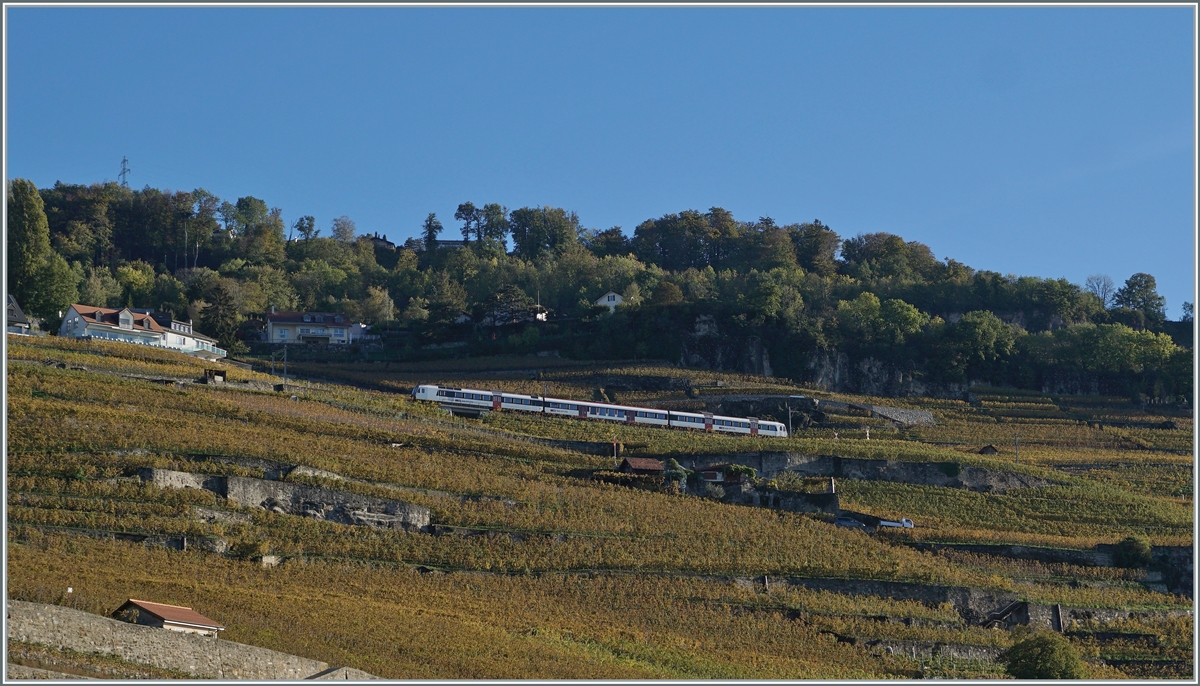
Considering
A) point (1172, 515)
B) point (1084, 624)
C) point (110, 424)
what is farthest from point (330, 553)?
point (1172, 515)

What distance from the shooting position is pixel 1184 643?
162 feet

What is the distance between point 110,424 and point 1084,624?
36.5 meters

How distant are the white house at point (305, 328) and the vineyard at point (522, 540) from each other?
23543 mm

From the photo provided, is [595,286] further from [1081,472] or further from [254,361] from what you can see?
[1081,472]

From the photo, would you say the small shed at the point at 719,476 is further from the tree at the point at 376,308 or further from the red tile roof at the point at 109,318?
the tree at the point at 376,308

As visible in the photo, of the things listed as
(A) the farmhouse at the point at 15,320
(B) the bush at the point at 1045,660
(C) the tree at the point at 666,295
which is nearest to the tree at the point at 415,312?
(C) the tree at the point at 666,295

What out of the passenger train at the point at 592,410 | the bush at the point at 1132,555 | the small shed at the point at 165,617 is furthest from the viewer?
the passenger train at the point at 592,410

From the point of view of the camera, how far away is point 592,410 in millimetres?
73938

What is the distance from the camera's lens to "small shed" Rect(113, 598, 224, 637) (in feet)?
101

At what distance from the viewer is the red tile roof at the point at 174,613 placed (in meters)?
30.8

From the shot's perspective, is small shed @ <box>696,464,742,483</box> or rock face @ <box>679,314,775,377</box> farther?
rock face @ <box>679,314,775,377</box>

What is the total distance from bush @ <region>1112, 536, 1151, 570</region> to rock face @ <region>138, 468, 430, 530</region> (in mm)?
27419

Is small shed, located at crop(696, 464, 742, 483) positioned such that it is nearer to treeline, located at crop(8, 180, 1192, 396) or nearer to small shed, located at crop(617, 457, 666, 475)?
small shed, located at crop(617, 457, 666, 475)

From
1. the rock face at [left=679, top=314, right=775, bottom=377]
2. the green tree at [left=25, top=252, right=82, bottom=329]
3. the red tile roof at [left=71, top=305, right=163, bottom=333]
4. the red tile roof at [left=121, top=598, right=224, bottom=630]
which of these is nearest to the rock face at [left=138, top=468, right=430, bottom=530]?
the red tile roof at [left=121, top=598, right=224, bottom=630]
